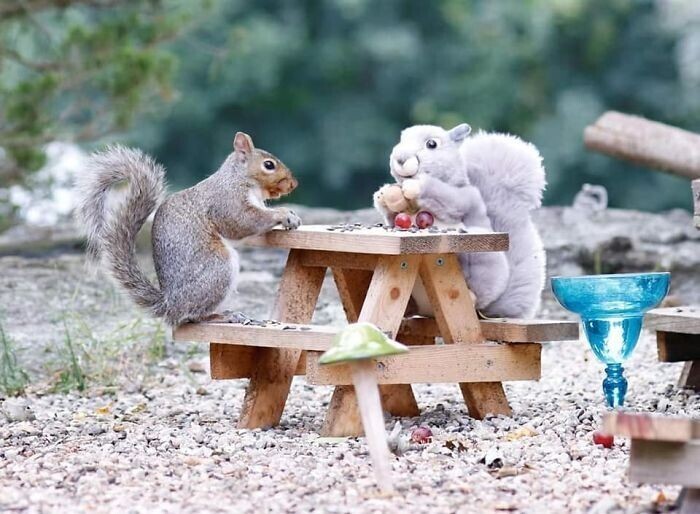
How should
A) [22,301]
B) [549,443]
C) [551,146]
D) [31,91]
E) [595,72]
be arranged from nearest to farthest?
1. [549,443]
2. [22,301]
3. [31,91]
4. [551,146]
5. [595,72]

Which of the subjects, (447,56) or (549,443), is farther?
(447,56)

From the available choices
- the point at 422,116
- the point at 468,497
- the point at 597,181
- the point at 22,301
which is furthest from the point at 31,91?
the point at 597,181

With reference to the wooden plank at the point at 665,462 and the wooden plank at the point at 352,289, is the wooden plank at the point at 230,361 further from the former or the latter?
the wooden plank at the point at 665,462

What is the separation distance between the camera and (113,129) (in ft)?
22.9

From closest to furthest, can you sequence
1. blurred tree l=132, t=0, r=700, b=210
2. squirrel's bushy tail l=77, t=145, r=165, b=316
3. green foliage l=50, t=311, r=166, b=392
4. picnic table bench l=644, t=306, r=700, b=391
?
1. squirrel's bushy tail l=77, t=145, r=165, b=316
2. picnic table bench l=644, t=306, r=700, b=391
3. green foliage l=50, t=311, r=166, b=392
4. blurred tree l=132, t=0, r=700, b=210

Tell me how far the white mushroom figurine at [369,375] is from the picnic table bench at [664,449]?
1.65 feet

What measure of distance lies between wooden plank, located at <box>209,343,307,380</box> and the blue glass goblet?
935 millimetres

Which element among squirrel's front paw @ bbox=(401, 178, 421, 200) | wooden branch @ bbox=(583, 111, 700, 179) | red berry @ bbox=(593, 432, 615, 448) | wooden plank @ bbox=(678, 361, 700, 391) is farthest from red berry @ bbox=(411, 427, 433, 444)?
wooden branch @ bbox=(583, 111, 700, 179)

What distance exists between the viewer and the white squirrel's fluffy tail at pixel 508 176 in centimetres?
398

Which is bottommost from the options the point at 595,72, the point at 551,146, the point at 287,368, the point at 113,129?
the point at 287,368

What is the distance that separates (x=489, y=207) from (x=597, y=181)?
9203 mm

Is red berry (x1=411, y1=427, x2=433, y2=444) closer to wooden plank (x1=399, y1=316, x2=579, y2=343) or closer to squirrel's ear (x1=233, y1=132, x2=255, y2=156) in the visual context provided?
wooden plank (x1=399, y1=316, x2=579, y2=343)

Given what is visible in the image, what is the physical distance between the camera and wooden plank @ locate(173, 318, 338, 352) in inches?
139

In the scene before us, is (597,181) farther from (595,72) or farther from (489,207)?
(489,207)
